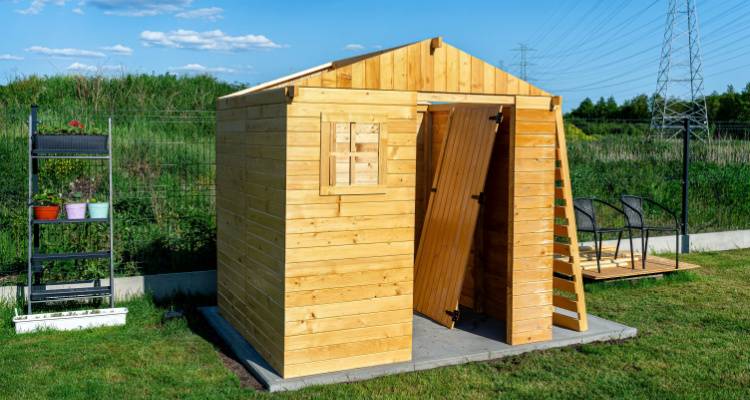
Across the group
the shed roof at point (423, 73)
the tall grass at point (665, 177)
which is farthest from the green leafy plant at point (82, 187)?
the tall grass at point (665, 177)

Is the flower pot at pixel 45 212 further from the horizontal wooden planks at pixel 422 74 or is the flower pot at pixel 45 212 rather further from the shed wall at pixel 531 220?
the shed wall at pixel 531 220

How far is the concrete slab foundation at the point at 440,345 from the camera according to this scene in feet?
18.1

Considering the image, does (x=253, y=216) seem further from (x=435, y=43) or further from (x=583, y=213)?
(x=583, y=213)

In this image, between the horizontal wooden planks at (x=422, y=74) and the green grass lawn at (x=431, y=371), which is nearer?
the green grass lawn at (x=431, y=371)

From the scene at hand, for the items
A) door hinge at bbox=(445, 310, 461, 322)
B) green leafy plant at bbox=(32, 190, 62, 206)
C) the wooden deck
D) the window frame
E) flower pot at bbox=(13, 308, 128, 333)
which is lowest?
flower pot at bbox=(13, 308, 128, 333)

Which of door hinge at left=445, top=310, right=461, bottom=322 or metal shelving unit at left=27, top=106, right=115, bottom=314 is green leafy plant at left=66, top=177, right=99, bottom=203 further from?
door hinge at left=445, top=310, right=461, bottom=322

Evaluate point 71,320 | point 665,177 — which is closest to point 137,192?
point 71,320

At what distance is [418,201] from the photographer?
319 inches

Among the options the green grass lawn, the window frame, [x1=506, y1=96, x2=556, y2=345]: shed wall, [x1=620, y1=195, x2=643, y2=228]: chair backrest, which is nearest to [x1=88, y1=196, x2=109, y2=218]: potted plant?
the green grass lawn

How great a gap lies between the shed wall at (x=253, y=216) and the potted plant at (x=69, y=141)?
116 cm

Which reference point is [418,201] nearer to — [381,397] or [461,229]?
[461,229]

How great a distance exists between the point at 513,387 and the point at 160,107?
1077cm

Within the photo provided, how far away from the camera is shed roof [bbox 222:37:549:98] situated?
5527 mm

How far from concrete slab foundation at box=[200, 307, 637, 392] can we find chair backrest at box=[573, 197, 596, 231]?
1489 millimetres
